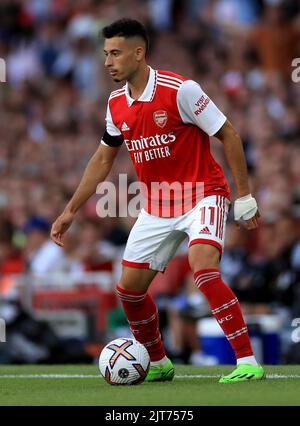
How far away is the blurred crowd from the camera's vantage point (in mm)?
12906

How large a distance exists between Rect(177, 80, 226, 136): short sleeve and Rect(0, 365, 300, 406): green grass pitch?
162cm

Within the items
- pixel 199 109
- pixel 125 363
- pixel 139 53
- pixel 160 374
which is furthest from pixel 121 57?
pixel 160 374

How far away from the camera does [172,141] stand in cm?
813

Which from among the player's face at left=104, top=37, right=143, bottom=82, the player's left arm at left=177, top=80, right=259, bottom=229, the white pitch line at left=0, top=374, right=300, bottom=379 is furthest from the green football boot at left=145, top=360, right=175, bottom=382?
the player's face at left=104, top=37, right=143, bottom=82

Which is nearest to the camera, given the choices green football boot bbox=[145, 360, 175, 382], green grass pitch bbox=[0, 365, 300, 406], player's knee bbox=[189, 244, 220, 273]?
green grass pitch bbox=[0, 365, 300, 406]

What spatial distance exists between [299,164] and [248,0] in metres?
5.01

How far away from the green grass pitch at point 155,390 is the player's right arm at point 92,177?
1036 millimetres

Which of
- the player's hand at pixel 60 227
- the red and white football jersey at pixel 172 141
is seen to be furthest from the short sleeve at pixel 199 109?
the player's hand at pixel 60 227

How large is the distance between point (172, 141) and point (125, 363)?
1448 mm

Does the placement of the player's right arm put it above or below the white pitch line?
above

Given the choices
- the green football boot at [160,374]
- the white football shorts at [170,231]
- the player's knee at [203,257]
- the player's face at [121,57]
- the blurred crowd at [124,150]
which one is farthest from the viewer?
the blurred crowd at [124,150]

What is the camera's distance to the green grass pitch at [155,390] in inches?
270

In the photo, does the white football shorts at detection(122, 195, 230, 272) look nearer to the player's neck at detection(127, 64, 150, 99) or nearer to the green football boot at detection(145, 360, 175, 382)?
the green football boot at detection(145, 360, 175, 382)

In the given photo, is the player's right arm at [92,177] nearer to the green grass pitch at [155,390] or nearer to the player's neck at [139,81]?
the player's neck at [139,81]
